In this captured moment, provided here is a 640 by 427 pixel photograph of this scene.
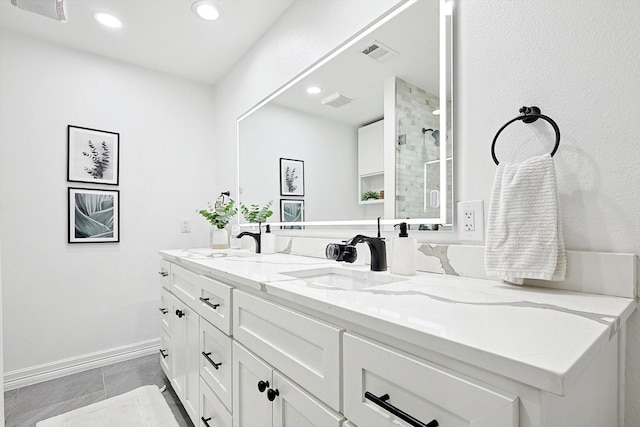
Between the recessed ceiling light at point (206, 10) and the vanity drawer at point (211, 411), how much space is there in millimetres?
2029

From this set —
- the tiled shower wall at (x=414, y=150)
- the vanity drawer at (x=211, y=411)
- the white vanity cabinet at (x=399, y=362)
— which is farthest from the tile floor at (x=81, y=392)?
the tiled shower wall at (x=414, y=150)

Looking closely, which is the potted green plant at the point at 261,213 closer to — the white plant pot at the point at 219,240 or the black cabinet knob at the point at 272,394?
the white plant pot at the point at 219,240

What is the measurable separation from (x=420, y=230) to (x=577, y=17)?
73 centimetres

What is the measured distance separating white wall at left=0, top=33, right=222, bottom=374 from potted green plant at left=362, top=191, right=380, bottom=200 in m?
1.86

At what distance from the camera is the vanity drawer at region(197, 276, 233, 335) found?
45.4 inches

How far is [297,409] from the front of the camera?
79cm

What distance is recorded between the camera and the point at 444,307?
0.66 meters

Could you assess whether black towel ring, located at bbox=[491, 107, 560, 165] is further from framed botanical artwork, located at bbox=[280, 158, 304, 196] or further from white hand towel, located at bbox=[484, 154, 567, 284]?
framed botanical artwork, located at bbox=[280, 158, 304, 196]

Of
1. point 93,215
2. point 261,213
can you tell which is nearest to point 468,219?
point 261,213

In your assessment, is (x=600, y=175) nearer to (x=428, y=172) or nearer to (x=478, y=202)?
(x=478, y=202)

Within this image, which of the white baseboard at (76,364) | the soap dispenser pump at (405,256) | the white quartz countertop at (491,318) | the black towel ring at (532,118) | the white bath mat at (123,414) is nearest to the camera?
the white quartz countertop at (491,318)

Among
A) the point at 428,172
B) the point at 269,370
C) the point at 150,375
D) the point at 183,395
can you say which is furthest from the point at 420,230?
the point at 150,375

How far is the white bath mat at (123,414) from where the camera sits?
1661 millimetres

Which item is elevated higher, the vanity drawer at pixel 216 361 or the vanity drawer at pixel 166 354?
the vanity drawer at pixel 216 361
